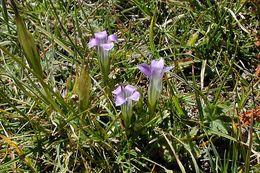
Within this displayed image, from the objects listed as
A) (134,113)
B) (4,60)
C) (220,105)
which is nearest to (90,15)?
(4,60)

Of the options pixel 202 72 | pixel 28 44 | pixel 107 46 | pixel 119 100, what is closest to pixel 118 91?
pixel 119 100

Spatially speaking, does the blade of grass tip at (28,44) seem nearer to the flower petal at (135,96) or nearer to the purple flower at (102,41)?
the purple flower at (102,41)

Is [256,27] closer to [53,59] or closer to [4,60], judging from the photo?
[53,59]

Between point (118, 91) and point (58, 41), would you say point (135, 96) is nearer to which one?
point (118, 91)

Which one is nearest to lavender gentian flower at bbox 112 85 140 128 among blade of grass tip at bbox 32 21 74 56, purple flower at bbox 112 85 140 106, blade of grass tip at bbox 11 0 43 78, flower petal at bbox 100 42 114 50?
purple flower at bbox 112 85 140 106

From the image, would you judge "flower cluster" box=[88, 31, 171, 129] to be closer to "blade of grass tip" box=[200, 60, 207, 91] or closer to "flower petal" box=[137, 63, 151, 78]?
"flower petal" box=[137, 63, 151, 78]

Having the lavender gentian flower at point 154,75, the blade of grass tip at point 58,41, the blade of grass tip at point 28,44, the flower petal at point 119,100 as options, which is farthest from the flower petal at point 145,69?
the blade of grass tip at point 58,41
